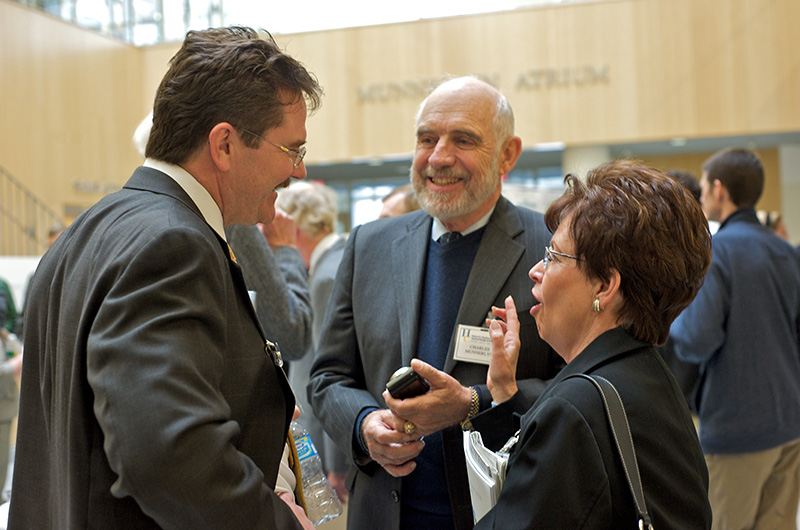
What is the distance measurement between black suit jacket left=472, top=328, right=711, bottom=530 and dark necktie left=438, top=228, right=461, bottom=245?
0.86m

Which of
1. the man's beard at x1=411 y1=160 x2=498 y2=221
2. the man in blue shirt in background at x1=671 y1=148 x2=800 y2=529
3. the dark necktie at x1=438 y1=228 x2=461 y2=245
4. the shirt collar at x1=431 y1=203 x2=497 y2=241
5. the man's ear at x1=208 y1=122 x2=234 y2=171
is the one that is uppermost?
the man's ear at x1=208 y1=122 x2=234 y2=171

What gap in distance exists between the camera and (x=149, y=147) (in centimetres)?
134

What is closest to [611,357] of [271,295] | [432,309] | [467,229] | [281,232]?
Answer: [432,309]

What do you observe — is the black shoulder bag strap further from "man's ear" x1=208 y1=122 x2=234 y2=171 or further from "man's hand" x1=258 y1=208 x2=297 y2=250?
"man's hand" x1=258 y1=208 x2=297 y2=250

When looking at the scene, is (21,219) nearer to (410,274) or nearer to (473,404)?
(410,274)

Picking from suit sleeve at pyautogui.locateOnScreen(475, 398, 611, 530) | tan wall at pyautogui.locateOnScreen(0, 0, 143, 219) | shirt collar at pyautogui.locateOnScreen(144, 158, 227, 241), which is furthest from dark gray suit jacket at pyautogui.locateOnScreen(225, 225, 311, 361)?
tan wall at pyautogui.locateOnScreen(0, 0, 143, 219)

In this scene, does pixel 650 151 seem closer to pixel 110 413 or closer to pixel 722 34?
pixel 722 34

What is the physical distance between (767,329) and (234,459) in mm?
2811

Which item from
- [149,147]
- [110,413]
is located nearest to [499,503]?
[110,413]

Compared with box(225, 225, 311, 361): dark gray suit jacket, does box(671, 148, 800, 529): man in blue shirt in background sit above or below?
below

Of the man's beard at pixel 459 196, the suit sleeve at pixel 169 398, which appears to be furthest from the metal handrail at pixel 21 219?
the suit sleeve at pixel 169 398

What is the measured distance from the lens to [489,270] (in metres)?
2.01

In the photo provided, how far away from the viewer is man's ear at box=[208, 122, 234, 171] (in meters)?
1.29

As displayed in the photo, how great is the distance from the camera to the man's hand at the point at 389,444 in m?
1.77
